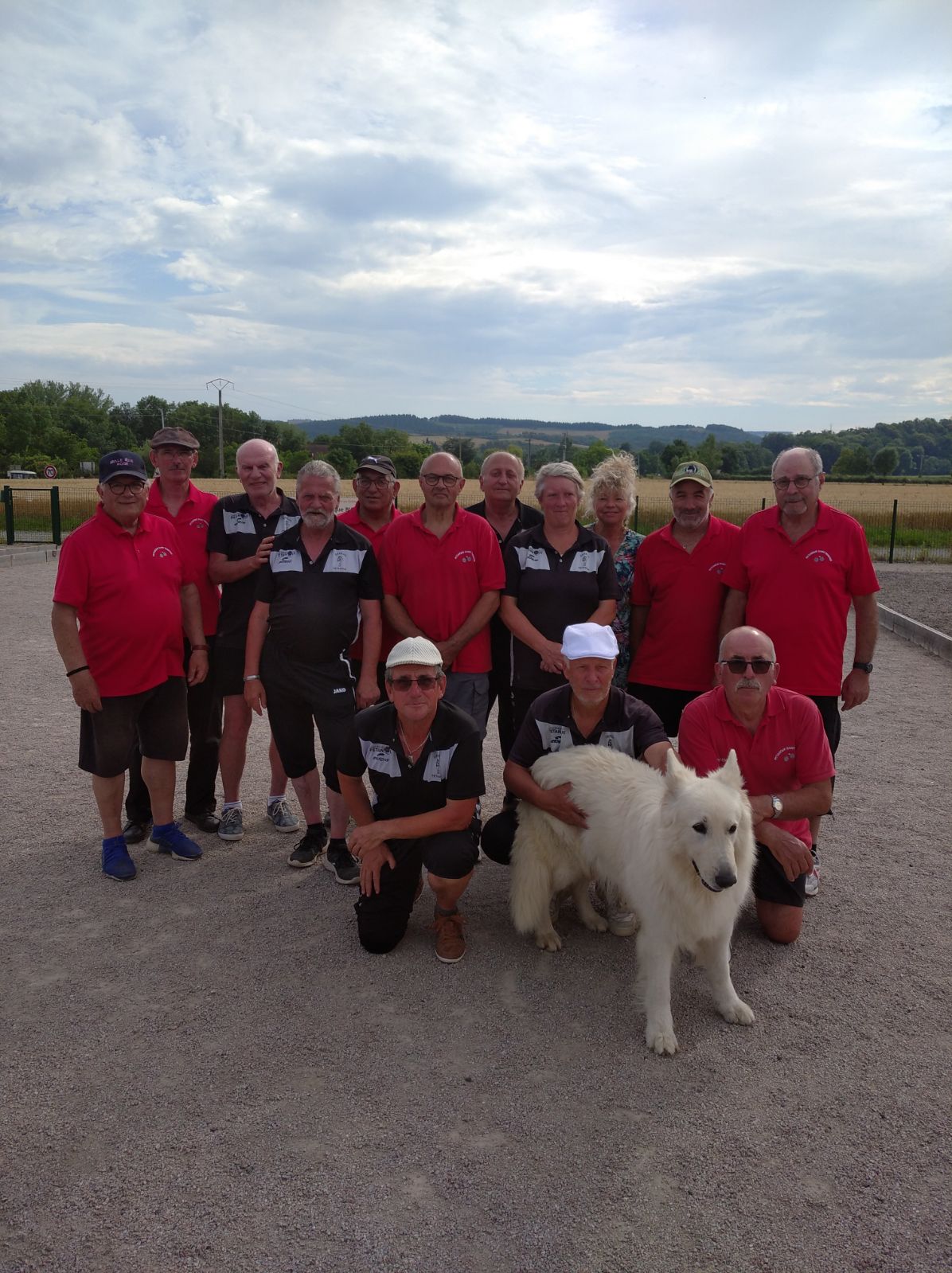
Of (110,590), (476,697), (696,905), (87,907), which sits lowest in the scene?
(87,907)

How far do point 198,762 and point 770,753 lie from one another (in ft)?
12.0

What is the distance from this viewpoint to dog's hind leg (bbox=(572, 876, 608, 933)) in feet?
14.5

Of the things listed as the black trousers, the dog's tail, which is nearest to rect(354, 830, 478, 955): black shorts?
the dog's tail

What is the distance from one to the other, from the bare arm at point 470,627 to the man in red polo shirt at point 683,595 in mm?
1014

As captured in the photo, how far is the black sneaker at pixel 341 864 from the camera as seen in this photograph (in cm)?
Answer: 485

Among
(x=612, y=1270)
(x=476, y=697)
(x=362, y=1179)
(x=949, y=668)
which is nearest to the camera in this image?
(x=612, y=1270)

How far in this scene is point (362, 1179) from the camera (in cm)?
269

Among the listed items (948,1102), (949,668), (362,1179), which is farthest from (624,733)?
(949,668)

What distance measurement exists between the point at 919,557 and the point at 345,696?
23958mm

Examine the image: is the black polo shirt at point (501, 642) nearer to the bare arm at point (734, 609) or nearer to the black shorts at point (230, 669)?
the bare arm at point (734, 609)

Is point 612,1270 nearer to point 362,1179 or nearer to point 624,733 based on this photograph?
point 362,1179

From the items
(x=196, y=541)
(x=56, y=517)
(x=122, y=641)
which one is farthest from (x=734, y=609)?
(x=56, y=517)

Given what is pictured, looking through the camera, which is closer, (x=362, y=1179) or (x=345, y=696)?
(x=362, y=1179)

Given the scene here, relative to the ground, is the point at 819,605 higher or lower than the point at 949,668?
higher
